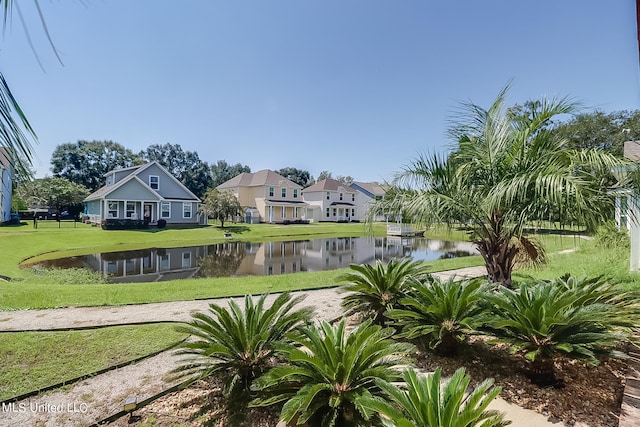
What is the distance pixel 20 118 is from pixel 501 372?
4.57 meters

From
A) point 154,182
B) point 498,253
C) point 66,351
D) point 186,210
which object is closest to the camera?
point 66,351

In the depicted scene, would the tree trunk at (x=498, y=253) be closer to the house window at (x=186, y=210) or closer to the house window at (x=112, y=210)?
the house window at (x=112, y=210)

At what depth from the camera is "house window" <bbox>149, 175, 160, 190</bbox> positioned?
31.8 metres

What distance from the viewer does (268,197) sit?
41312 millimetres

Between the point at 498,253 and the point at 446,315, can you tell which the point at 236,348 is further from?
the point at 498,253

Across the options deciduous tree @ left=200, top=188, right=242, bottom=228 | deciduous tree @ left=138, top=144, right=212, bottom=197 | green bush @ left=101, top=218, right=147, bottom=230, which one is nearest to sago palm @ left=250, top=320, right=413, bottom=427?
green bush @ left=101, top=218, right=147, bottom=230

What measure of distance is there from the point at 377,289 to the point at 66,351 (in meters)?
4.68

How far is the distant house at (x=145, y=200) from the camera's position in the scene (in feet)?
93.7

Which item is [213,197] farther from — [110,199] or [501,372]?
[501,372]

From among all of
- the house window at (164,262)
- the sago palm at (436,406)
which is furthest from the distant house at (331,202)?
the sago palm at (436,406)

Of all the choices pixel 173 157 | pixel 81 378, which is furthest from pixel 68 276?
pixel 173 157

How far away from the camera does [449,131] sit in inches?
264

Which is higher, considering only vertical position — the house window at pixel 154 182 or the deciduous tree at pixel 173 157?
the deciduous tree at pixel 173 157

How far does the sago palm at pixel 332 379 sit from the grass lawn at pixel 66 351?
2.34 m
